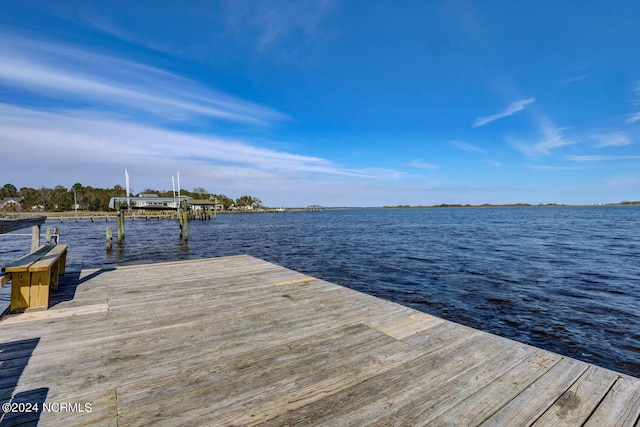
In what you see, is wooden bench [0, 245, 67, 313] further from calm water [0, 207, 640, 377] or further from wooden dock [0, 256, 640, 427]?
calm water [0, 207, 640, 377]

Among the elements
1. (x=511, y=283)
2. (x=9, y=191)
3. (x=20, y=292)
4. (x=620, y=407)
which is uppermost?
(x=9, y=191)

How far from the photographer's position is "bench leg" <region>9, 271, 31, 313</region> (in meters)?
4.61

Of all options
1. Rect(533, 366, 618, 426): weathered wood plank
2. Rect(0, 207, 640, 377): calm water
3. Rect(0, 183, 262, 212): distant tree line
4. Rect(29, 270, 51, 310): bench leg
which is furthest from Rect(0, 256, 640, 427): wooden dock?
Rect(0, 183, 262, 212): distant tree line

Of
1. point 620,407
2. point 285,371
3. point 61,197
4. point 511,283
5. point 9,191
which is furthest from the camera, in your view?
point 9,191

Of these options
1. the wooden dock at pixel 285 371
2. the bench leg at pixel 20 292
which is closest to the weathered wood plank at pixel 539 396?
the wooden dock at pixel 285 371

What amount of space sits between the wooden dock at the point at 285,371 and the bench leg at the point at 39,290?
21 centimetres

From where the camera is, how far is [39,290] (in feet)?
15.7

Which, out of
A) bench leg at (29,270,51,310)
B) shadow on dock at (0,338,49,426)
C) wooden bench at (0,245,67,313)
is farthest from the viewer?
bench leg at (29,270,51,310)

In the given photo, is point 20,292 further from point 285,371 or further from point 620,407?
point 620,407

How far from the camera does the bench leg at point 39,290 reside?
4.72 metres

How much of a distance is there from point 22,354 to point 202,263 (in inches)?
218

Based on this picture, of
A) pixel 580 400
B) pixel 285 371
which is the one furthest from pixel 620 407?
pixel 285 371

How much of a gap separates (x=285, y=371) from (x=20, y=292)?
4.64 metres

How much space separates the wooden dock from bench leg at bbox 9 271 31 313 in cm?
33
